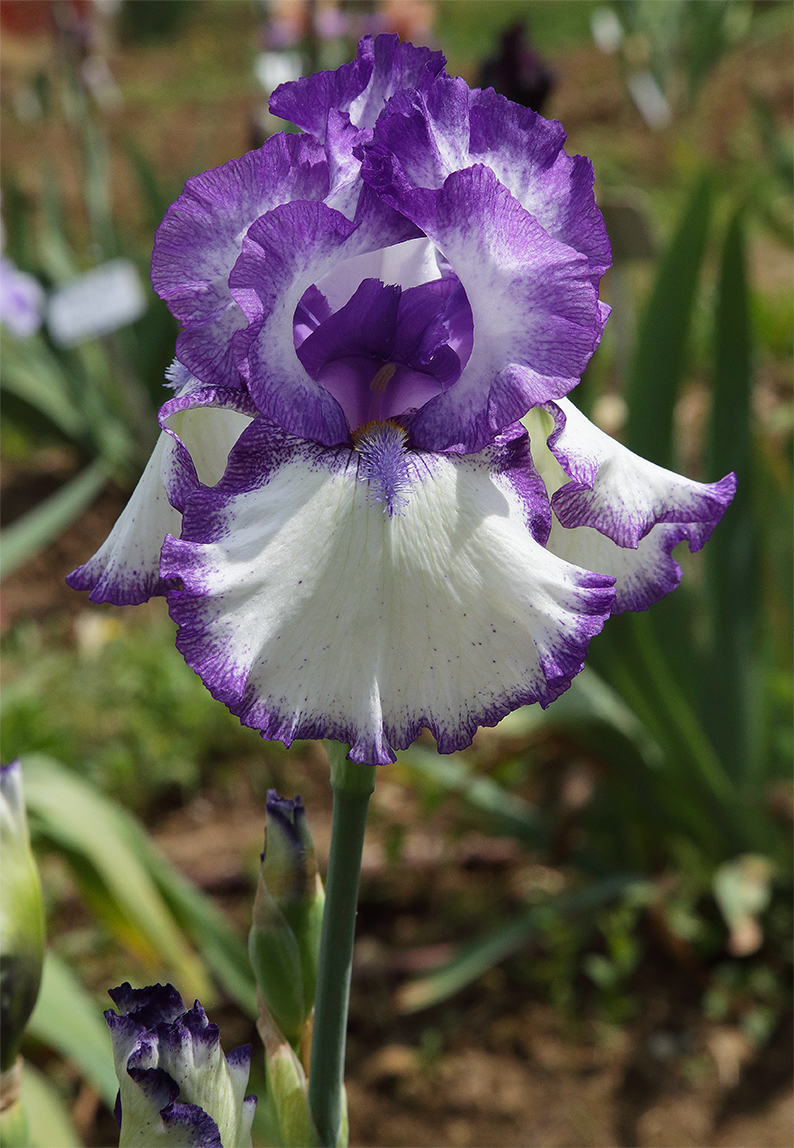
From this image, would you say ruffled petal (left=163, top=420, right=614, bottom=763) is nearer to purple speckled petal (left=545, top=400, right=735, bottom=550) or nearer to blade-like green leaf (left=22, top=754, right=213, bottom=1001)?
purple speckled petal (left=545, top=400, right=735, bottom=550)

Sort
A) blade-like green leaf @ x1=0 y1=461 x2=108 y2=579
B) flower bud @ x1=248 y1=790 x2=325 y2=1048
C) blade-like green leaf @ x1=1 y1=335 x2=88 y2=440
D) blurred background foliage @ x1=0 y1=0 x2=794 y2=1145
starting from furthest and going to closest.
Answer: blade-like green leaf @ x1=1 y1=335 x2=88 y2=440
blade-like green leaf @ x1=0 y1=461 x2=108 y2=579
blurred background foliage @ x1=0 y1=0 x2=794 y2=1145
flower bud @ x1=248 y1=790 x2=325 y2=1048

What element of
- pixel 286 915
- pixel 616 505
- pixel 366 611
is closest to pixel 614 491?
pixel 616 505

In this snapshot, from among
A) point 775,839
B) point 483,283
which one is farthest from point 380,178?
point 775,839

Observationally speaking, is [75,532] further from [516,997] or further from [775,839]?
[775,839]

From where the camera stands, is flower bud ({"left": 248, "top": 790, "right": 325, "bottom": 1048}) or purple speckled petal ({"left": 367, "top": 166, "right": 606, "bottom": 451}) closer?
purple speckled petal ({"left": 367, "top": 166, "right": 606, "bottom": 451})

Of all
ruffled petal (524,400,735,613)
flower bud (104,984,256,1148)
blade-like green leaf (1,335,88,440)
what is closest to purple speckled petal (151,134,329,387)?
ruffled petal (524,400,735,613)

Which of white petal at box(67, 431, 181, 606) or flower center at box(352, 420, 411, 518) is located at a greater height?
flower center at box(352, 420, 411, 518)

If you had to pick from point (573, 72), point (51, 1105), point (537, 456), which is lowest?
point (573, 72)
